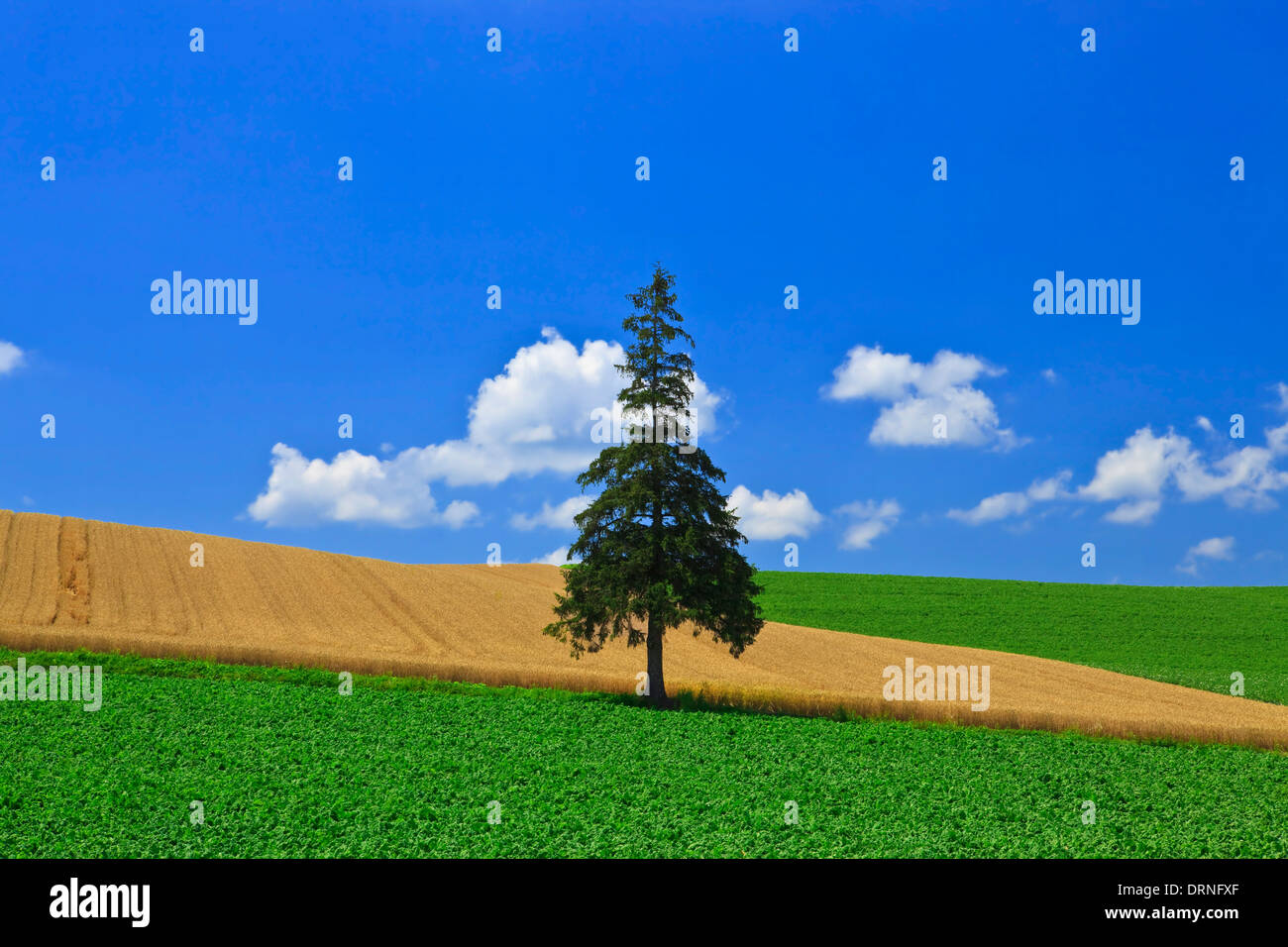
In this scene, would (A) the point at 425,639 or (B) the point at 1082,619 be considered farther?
(B) the point at 1082,619

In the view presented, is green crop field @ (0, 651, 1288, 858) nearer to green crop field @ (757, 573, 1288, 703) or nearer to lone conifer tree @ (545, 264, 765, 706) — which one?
lone conifer tree @ (545, 264, 765, 706)

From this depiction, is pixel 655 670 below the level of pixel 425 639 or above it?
below

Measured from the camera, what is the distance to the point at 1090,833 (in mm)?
18328

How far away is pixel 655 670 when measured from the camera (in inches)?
1275

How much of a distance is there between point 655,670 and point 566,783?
494 inches

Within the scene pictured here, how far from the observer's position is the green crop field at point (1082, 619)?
189ft

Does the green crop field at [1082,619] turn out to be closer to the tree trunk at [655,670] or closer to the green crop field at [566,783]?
the green crop field at [566,783]

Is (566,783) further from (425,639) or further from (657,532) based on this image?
(425,639)

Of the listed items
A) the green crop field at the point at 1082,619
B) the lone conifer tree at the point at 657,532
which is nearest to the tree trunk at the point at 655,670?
the lone conifer tree at the point at 657,532

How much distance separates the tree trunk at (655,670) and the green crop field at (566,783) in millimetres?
2241

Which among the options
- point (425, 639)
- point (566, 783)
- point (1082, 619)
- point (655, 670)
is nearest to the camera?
point (566, 783)

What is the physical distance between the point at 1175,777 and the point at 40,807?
91.7 ft

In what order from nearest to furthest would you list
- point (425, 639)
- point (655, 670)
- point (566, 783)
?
point (566, 783) → point (655, 670) → point (425, 639)

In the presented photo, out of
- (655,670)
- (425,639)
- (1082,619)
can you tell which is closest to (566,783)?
(655,670)
